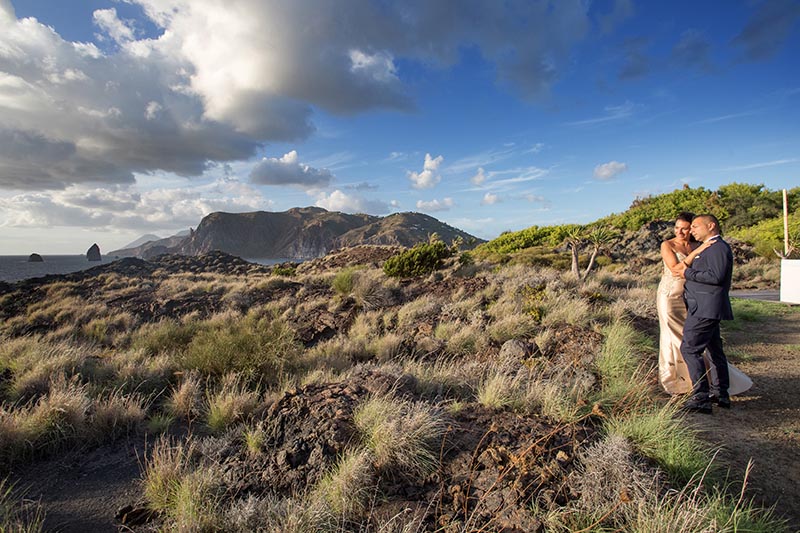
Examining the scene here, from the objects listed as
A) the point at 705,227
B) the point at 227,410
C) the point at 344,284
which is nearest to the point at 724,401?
the point at 705,227

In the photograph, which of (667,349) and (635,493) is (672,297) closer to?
(667,349)

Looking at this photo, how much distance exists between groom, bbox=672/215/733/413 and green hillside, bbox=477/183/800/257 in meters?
23.3

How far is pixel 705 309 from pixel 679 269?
0.60 m

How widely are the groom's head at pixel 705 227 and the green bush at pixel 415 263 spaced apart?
480 inches

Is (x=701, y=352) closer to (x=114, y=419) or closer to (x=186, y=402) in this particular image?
(x=186, y=402)

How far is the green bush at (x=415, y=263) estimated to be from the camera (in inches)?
652

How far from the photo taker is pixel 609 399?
427 centimetres

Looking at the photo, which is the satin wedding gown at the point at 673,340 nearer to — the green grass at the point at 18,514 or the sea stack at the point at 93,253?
the green grass at the point at 18,514

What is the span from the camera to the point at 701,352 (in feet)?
14.9

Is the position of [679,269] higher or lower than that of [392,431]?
higher

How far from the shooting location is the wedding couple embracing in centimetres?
437

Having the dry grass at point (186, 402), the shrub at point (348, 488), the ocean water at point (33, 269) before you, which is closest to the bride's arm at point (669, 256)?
the shrub at point (348, 488)

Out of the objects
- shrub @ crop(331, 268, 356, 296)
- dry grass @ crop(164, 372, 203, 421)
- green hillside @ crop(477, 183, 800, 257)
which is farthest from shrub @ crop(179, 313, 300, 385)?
green hillside @ crop(477, 183, 800, 257)

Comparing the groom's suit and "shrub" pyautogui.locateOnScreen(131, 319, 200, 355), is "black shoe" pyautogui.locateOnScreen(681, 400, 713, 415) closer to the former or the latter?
the groom's suit
